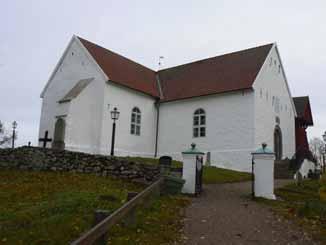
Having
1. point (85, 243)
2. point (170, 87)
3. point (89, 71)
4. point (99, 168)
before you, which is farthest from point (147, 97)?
point (85, 243)

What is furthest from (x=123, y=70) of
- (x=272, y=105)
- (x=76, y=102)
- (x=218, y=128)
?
(x=272, y=105)

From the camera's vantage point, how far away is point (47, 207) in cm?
731

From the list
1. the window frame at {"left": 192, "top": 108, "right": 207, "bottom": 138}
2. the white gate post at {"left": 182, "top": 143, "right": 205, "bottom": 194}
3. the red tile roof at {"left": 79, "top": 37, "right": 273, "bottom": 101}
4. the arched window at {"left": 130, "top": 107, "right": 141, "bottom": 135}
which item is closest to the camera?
the white gate post at {"left": 182, "top": 143, "right": 205, "bottom": 194}

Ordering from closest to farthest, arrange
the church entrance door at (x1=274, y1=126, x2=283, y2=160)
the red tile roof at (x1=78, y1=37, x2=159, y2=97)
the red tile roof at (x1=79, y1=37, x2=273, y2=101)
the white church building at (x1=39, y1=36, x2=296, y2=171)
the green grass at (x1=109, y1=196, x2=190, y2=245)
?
the green grass at (x1=109, y1=196, x2=190, y2=245)
the white church building at (x1=39, y1=36, x2=296, y2=171)
the red tile roof at (x1=79, y1=37, x2=273, y2=101)
the red tile roof at (x1=78, y1=37, x2=159, y2=97)
the church entrance door at (x1=274, y1=126, x2=283, y2=160)

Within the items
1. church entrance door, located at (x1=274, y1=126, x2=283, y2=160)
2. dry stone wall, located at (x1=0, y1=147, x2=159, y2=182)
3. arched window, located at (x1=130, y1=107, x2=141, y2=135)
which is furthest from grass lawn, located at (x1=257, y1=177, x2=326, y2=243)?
arched window, located at (x1=130, y1=107, x2=141, y2=135)

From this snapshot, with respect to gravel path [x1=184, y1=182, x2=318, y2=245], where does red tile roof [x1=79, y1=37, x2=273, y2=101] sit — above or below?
above

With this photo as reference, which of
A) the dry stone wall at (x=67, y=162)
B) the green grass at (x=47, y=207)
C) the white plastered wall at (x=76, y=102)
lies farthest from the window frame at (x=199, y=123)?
the green grass at (x=47, y=207)

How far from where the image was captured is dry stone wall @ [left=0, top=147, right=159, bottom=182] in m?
13.1

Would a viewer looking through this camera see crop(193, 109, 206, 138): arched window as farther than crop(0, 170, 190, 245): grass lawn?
Yes

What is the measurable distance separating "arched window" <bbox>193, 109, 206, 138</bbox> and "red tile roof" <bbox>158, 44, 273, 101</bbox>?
4.02 feet

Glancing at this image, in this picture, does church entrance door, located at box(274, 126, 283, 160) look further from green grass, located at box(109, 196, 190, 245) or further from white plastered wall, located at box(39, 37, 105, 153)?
green grass, located at box(109, 196, 190, 245)

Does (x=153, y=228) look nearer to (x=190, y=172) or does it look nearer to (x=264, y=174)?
(x=190, y=172)

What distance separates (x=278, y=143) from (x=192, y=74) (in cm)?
770

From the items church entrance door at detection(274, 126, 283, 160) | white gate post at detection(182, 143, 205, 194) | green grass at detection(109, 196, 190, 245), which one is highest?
church entrance door at detection(274, 126, 283, 160)
